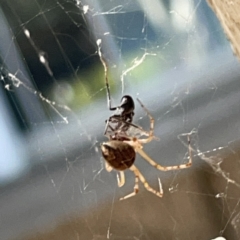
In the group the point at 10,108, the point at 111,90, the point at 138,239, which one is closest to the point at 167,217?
the point at 138,239

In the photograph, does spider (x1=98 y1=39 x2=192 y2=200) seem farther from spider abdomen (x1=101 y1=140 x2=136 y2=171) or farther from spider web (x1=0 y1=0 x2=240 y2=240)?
spider web (x1=0 y1=0 x2=240 y2=240)

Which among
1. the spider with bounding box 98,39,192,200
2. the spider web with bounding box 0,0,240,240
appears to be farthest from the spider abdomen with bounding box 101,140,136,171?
the spider web with bounding box 0,0,240,240

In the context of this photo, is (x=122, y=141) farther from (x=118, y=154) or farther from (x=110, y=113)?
(x=110, y=113)

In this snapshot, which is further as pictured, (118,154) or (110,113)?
(110,113)

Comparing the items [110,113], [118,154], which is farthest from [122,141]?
[110,113]

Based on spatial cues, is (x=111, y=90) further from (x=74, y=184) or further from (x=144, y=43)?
(x=74, y=184)

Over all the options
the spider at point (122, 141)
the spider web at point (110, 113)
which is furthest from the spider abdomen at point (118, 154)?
the spider web at point (110, 113)

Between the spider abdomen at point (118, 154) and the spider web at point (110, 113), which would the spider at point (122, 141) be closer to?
the spider abdomen at point (118, 154)
